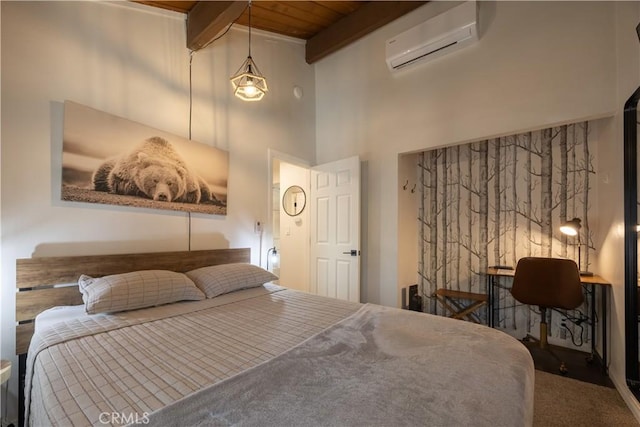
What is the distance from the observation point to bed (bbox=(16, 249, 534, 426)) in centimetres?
80

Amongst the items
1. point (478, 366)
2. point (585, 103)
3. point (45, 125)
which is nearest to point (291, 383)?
point (478, 366)

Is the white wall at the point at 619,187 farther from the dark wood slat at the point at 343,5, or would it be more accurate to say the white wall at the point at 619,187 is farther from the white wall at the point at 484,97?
the dark wood slat at the point at 343,5

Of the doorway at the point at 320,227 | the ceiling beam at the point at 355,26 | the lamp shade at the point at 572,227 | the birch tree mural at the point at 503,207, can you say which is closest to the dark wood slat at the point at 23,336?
the doorway at the point at 320,227

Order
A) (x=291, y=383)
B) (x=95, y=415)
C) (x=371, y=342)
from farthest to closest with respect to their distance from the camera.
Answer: (x=371, y=342)
(x=291, y=383)
(x=95, y=415)

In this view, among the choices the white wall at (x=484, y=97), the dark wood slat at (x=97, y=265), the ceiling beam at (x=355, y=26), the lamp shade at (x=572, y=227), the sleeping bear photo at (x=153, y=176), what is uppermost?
the ceiling beam at (x=355, y=26)

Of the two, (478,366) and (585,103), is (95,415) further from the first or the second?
(585,103)

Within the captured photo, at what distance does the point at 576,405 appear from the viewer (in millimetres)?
1896

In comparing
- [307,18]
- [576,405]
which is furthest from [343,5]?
[576,405]

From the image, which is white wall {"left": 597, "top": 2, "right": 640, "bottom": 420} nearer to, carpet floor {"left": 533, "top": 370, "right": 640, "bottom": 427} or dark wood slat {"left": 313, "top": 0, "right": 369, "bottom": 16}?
carpet floor {"left": 533, "top": 370, "right": 640, "bottom": 427}

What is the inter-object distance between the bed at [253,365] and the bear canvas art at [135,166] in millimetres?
551

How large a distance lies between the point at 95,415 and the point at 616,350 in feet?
10.5

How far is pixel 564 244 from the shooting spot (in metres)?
2.79

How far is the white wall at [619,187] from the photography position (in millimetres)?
1884

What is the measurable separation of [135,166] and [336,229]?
2.20 metres
